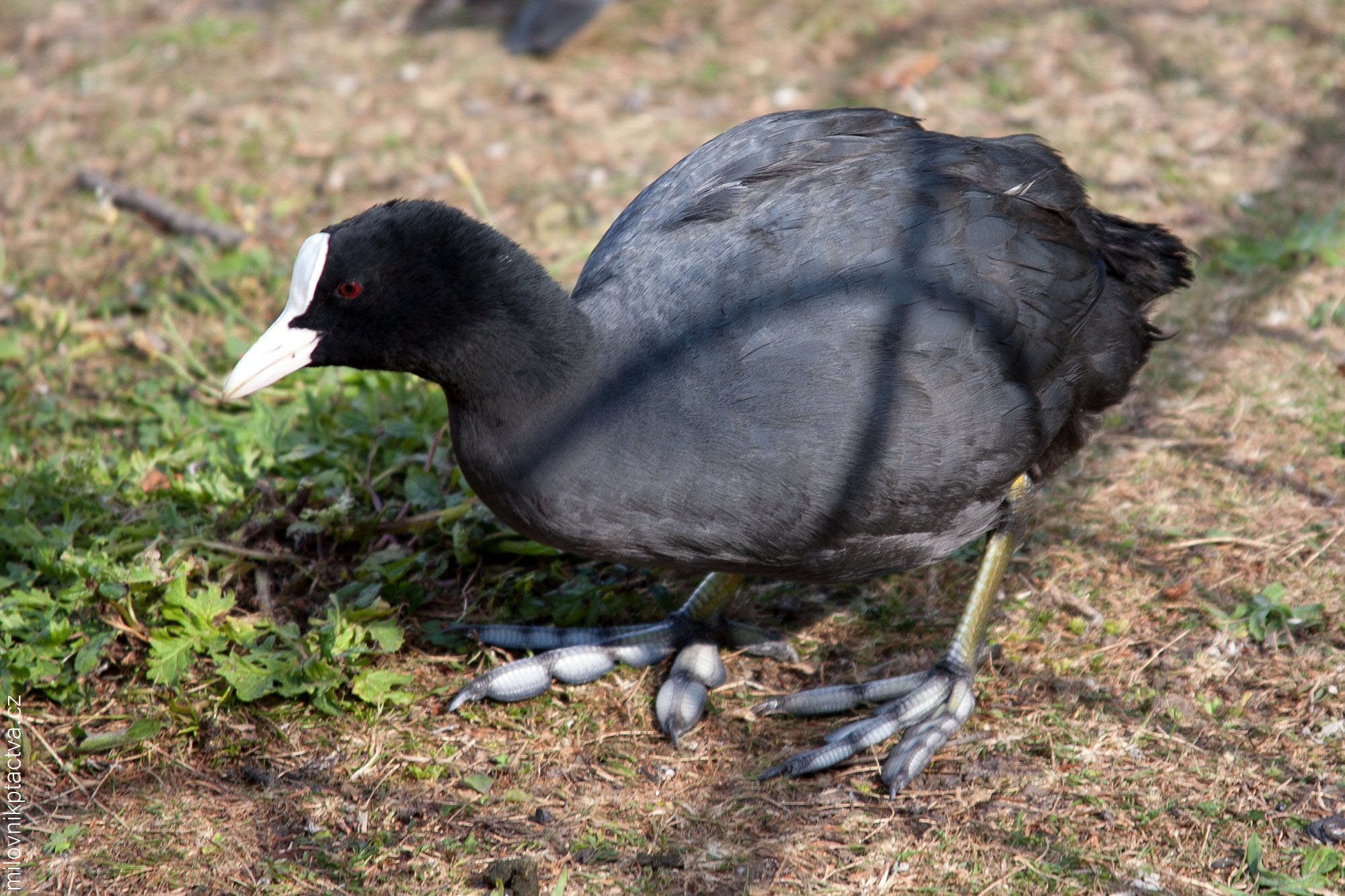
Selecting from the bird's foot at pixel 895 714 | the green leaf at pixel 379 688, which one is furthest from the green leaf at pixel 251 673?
the bird's foot at pixel 895 714

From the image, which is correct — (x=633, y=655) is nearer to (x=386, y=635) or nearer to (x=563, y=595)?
(x=563, y=595)

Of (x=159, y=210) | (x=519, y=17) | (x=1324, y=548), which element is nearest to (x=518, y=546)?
(x=1324, y=548)

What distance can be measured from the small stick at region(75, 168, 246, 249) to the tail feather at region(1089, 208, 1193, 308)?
132 inches

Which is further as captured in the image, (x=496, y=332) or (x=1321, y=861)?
(x=496, y=332)

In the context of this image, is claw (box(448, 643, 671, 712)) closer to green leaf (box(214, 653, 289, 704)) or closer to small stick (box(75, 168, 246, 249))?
green leaf (box(214, 653, 289, 704))

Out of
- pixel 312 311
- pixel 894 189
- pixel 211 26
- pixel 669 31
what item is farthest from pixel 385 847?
pixel 211 26

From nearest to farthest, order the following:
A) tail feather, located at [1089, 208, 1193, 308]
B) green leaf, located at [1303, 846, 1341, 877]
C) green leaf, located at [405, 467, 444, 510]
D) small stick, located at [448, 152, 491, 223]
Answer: green leaf, located at [1303, 846, 1341, 877], tail feather, located at [1089, 208, 1193, 308], green leaf, located at [405, 467, 444, 510], small stick, located at [448, 152, 491, 223]

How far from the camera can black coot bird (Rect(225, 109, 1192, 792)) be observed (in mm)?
2354

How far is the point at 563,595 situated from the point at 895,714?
0.97 m

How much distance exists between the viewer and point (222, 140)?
17.6 ft

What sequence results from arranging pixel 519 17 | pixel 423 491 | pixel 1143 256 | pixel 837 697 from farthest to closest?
1. pixel 519 17
2. pixel 423 491
3. pixel 1143 256
4. pixel 837 697

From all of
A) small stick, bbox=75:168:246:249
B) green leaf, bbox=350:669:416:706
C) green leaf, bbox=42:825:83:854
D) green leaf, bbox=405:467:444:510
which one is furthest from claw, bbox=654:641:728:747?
small stick, bbox=75:168:246:249

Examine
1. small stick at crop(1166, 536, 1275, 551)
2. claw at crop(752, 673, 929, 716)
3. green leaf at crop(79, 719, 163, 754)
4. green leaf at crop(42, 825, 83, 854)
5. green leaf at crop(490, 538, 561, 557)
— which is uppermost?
green leaf at crop(79, 719, 163, 754)

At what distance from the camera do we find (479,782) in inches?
102
